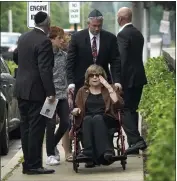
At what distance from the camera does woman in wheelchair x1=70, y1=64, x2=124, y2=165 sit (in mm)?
9633

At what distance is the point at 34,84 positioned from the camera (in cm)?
969

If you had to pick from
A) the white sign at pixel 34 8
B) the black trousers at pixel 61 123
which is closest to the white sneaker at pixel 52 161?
the black trousers at pixel 61 123

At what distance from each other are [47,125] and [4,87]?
2.82 meters

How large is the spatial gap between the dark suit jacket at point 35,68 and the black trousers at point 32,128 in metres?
0.13

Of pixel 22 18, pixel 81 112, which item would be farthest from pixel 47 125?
pixel 22 18

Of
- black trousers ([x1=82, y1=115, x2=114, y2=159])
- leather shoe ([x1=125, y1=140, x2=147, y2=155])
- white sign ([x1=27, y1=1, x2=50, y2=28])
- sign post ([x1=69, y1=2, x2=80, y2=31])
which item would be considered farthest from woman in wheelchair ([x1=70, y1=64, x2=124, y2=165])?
sign post ([x1=69, y1=2, x2=80, y2=31])

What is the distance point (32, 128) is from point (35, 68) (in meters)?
0.70

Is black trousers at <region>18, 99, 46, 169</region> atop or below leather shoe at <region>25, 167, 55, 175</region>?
atop

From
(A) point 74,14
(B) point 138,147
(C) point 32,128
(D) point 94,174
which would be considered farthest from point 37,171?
(A) point 74,14

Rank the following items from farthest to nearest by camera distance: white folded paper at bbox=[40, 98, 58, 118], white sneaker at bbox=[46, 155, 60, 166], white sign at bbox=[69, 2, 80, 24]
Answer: white sign at bbox=[69, 2, 80, 24] → white sneaker at bbox=[46, 155, 60, 166] → white folded paper at bbox=[40, 98, 58, 118]

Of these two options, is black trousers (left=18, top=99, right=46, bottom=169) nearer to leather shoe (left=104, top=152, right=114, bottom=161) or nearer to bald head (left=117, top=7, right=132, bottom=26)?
leather shoe (left=104, top=152, right=114, bottom=161)

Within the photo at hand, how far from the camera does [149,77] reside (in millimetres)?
13742

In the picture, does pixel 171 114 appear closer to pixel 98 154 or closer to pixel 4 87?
pixel 98 154

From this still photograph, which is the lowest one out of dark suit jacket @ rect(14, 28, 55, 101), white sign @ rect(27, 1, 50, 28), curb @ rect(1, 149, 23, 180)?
curb @ rect(1, 149, 23, 180)
